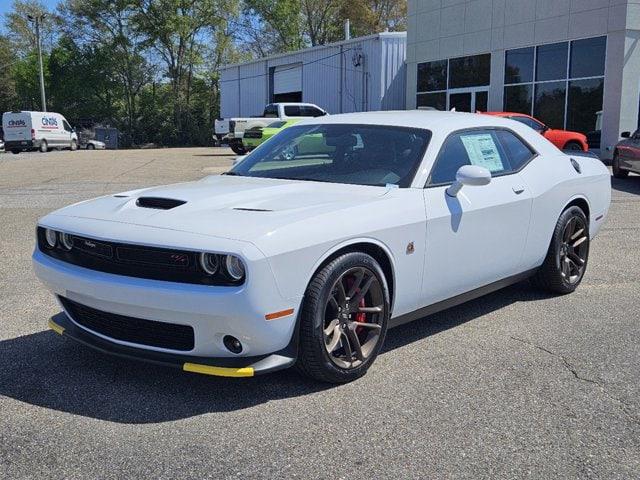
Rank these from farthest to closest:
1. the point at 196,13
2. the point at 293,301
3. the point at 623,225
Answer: the point at 196,13 < the point at 623,225 < the point at 293,301

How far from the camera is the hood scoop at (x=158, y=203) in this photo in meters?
3.89

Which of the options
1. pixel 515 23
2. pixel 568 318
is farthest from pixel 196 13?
pixel 568 318

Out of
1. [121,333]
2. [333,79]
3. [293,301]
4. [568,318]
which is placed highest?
[333,79]

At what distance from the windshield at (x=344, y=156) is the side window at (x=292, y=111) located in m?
24.0

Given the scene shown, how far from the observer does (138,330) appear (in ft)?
11.8

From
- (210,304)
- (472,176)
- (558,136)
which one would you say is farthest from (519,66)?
(210,304)

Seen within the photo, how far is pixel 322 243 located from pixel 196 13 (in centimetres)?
5615

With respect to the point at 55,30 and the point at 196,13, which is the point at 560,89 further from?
the point at 55,30

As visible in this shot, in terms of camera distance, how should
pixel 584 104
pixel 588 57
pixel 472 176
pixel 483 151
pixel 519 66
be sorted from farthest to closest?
pixel 519 66 → pixel 584 104 → pixel 588 57 → pixel 483 151 → pixel 472 176

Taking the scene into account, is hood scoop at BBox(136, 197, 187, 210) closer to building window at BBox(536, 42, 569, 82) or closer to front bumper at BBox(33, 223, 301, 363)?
front bumper at BBox(33, 223, 301, 363)

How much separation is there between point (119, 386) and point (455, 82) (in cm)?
2617

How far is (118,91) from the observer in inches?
2379

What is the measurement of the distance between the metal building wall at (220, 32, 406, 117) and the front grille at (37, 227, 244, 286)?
2958 centimetres

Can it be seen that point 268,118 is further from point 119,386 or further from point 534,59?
point 119,386
